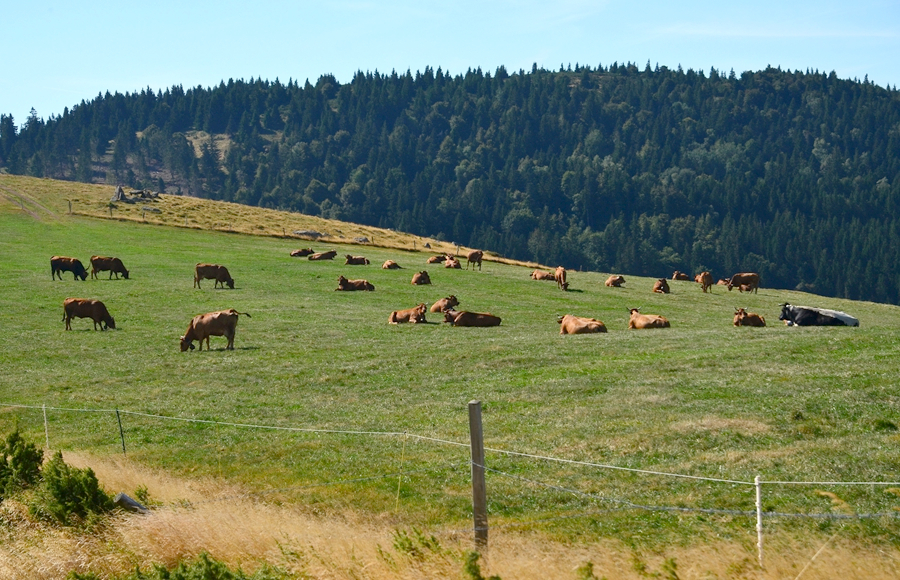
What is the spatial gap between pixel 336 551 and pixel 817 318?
32.7 metres

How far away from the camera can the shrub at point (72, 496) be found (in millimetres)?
12242

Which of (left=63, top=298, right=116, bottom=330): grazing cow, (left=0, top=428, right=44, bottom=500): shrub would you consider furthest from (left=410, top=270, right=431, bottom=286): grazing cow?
(left=0, top=428, right=44, bottom=500): shrub

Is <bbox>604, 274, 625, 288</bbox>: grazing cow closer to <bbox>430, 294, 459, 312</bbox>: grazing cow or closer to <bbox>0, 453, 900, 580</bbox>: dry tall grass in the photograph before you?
<bbox>430, 294, 459, 312</bbox>: grazing cow

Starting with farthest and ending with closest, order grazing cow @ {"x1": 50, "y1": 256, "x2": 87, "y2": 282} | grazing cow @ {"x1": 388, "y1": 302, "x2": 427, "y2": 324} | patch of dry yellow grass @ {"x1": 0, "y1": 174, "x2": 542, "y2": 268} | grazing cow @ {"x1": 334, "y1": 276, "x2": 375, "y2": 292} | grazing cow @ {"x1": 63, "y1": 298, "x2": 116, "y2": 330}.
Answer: patch of dry yellow grass @ {"x1": 0, "y1": 174, "x2": 542, "y2": 268}
grazing cow @ {"x1": 50, "y1": 256, "x2": 87, "y2": 282}
grazing cow @ {"x1": 334, "y1": 276, "x2": 375, "y2": 292}
grazing cow @ {"x1": 388, "y1": 302, "x2": 427, "y2": 324}
grazing cow @ {"x1": 63, "y1": 298, "x2": 116, "y2": 330}

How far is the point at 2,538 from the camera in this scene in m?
12.1

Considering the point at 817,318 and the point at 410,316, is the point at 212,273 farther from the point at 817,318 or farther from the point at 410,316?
the point at 817,318

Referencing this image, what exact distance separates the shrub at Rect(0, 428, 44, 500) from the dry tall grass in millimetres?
917

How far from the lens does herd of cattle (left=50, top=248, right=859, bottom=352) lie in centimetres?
3033

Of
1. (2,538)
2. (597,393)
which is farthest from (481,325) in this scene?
(2,538)

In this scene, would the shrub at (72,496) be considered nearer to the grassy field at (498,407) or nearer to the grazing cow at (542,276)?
the grassy field at (498,407)

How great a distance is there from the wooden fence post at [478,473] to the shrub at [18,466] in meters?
8.03

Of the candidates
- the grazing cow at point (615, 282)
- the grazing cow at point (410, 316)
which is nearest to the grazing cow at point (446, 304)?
the grazing cow at point (410, 316)

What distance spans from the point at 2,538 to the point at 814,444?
475 inches

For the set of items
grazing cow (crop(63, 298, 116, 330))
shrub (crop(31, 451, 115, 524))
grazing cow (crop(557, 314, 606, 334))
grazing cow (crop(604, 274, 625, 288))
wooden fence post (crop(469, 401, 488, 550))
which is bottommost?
grazing cow (crop(63, 298, 116, 330))
